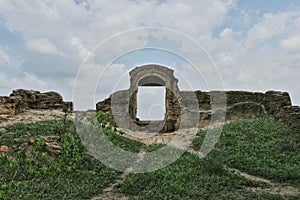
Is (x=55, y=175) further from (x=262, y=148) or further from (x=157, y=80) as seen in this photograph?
(x=157, y=80)

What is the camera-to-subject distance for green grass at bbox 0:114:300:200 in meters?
6.59

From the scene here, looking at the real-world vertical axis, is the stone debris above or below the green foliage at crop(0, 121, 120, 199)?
above

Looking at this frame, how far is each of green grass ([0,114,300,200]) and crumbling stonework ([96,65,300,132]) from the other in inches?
185

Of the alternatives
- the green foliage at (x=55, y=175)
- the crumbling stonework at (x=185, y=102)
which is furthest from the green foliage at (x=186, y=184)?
the crumbling stonework at (x=185, y=102)

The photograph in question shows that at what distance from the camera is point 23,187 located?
703cm

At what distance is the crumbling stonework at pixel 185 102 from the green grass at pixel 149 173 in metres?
4.70

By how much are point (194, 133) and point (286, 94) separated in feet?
22.1

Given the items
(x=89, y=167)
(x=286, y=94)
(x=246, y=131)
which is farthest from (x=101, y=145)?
(x=286, y=94)

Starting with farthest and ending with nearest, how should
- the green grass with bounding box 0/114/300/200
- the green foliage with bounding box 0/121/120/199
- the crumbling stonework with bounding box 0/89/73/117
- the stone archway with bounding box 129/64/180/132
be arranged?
the stone archway with bounding box 129/64/180/132 → the crumbling stonework with bounding box 0/89/73/117 → the green grass with bounding box 0/114/300/200 → the green foliage with bounding box 0/121/120/199

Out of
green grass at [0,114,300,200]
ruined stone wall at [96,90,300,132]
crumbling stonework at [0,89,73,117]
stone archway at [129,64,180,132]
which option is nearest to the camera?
green grass at [0,114,300,200]

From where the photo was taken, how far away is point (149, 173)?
25.7 ft

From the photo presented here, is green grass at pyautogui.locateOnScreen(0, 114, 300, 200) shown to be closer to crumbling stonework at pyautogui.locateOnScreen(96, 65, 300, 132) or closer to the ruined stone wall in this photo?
the ruined stone wall

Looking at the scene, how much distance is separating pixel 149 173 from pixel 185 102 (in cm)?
1003

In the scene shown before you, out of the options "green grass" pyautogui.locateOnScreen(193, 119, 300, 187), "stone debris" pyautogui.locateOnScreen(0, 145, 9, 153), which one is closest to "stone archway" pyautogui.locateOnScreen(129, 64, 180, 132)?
"green grass" pyautogui.locateOnScreen(193, 119, 300, 187)
